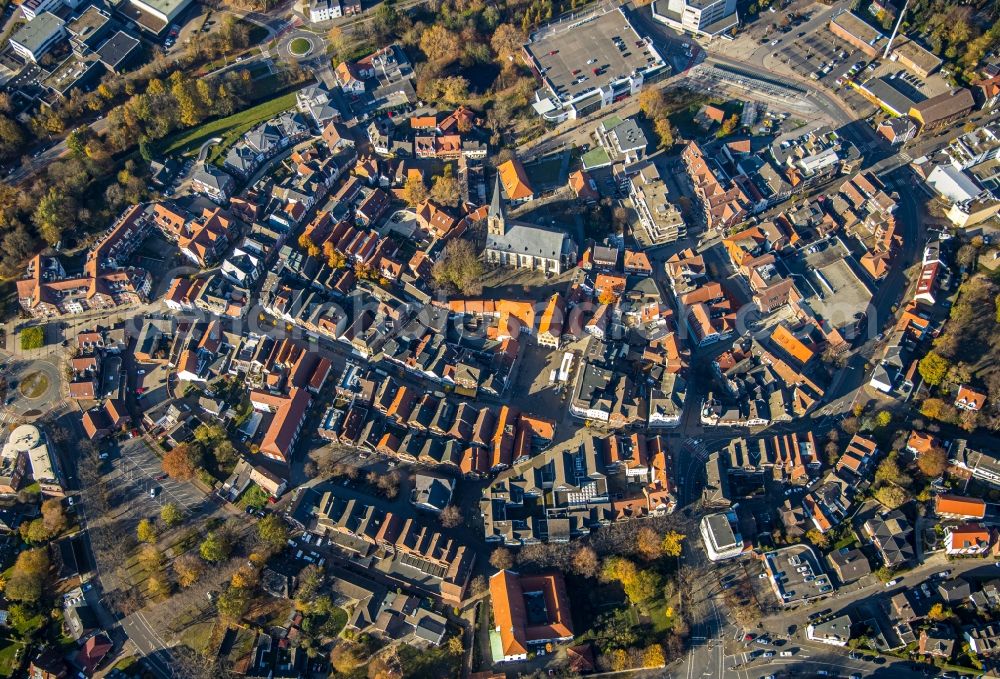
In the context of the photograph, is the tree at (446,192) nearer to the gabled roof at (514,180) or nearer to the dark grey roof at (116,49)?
the gabled roof at (514,180)

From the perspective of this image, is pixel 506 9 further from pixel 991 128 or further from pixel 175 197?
pixel 991 128

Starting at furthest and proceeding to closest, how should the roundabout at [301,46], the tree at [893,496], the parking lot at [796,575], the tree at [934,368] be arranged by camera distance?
the roundabout at [301,46] → the tree at [934,368] → the tree at [893,496] → the parking lot at [796,575]

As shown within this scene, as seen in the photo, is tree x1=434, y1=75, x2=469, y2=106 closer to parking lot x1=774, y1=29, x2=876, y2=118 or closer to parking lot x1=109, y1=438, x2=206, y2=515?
parking lot x1=774, y1=29, x2=876, y2=118

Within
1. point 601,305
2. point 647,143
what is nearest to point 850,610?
point 601,305

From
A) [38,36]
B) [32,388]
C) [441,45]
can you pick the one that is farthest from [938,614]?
[38,36]

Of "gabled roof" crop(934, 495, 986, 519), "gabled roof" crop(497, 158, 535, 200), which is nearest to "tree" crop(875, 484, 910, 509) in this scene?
"gabled roof" crop(934, 495, 986, 519)

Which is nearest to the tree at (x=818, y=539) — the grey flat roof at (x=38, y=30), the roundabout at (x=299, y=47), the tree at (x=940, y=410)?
the tree at (x=940, y=410)

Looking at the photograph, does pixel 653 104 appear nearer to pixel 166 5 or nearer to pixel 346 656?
pixel 166 5
